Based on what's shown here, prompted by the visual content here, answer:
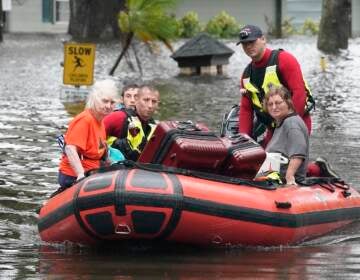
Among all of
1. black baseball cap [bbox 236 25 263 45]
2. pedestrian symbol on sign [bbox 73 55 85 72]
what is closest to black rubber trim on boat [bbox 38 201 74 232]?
black baseball cap [bbox 236 25 263 45]

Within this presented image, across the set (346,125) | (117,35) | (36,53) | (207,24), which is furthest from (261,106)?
(207,24)

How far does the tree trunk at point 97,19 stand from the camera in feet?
128

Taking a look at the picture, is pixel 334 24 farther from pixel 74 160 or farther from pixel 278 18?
pixel 74 160

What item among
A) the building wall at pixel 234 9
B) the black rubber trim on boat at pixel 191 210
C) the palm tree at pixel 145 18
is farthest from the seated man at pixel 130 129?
the building wall at pixel 234 9

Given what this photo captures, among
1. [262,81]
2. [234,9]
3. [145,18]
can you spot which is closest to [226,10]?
[234,9]

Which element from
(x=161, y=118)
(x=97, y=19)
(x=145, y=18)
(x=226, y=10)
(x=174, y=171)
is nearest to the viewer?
(x=174, y=171)

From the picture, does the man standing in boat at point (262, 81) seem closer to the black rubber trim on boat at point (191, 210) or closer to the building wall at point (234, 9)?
the black rubber trim on boat at point (191, 210)

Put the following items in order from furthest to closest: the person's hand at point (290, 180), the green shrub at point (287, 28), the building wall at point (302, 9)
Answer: the building wall at point (302, 9)
the green shrub at point (287, 28)
the person's hand at point (290, 180)

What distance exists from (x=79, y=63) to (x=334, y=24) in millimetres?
14501

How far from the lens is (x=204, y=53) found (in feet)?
91.9

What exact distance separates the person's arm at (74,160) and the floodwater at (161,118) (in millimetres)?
581

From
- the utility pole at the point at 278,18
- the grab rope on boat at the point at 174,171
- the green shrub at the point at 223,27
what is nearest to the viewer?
the grab rope on boat at the point at 174,171

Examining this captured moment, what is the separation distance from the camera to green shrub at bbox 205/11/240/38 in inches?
1738

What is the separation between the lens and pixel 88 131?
9422 millimetres
